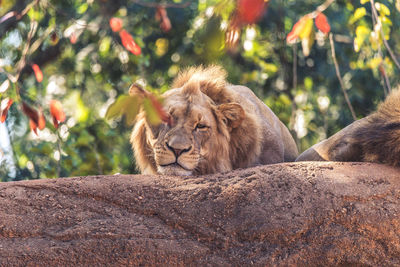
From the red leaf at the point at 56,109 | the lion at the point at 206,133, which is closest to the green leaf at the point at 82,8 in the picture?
the lion at the point at 206,133

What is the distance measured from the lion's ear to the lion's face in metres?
0.07

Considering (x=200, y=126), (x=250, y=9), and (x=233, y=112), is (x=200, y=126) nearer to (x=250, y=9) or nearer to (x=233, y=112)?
Answer: (x=233, y=112)

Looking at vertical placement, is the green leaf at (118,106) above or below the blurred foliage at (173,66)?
above

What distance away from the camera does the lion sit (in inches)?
163

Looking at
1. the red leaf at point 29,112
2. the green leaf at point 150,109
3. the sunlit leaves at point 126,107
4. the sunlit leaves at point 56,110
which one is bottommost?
the sunlit leaves at point 56,110

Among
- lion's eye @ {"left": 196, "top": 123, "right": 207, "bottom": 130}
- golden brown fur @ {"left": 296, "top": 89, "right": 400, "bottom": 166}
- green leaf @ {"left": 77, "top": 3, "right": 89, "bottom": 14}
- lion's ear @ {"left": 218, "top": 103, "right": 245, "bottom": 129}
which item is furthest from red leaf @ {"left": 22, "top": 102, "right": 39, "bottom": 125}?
green leaf @ {"left": 77, "top": 3, "right": 89, "bottom": 14}

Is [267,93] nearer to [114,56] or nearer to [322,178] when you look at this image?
[114,56]

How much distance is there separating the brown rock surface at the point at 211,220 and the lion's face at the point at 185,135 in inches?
21.0

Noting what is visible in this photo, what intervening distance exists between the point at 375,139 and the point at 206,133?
1180 millimetres

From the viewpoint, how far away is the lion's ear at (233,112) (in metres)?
4.55

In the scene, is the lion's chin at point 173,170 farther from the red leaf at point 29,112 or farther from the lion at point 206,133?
the red leaf at point 29,112

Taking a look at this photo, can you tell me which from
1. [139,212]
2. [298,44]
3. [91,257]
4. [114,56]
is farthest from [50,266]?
[298,44]

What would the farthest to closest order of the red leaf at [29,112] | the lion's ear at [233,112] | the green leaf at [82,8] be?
the green leaf at [82,8] → the lion's ear at [233,112] → the red leaf at [29,112]

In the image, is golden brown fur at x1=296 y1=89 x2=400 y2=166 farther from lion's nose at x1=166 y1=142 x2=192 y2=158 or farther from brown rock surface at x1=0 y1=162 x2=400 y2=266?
lion's nose at x1=166 y1=142 x2=192 y2=158
